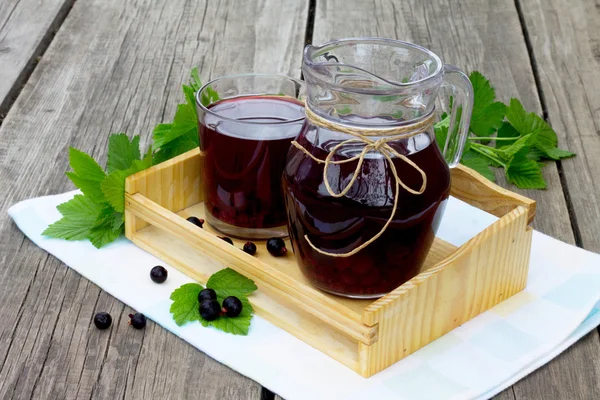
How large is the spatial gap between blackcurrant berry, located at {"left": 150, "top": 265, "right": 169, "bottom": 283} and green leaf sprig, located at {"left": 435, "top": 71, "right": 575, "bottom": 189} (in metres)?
0.59

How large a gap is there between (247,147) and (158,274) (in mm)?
228

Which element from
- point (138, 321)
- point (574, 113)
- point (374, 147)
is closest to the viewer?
point (374, 147)

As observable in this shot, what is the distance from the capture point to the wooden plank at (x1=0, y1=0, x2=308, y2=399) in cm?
118

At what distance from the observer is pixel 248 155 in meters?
1.37

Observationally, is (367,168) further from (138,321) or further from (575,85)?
(575,85)

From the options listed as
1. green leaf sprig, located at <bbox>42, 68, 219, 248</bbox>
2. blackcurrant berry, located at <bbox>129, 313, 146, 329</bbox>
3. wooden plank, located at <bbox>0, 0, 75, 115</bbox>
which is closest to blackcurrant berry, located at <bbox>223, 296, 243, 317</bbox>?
blackcurrant berry, located at <bbox>129, 313, 146, 329</bbox>

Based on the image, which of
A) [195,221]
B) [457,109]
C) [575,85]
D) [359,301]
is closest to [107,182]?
[195,221]

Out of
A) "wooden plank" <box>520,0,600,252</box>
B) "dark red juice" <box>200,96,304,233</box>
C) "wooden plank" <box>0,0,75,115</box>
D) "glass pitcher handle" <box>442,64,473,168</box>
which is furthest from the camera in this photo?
"wooden plank" <box>0,0,75,115</box>

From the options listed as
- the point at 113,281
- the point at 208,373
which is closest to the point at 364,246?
the point at 208,373

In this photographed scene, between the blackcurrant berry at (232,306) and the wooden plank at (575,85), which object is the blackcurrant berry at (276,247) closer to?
the blackcurrant berry at (232,306)

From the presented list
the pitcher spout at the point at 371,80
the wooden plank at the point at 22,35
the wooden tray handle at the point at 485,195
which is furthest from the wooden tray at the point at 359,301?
the wooden plank at the point at 22,35

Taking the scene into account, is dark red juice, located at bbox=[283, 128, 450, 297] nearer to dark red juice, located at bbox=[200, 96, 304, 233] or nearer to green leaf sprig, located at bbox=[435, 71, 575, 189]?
dark red juice, located at bbox=[200, 96, 304, 233]

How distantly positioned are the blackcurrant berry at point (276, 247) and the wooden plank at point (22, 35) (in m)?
0.84

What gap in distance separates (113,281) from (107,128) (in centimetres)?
61
